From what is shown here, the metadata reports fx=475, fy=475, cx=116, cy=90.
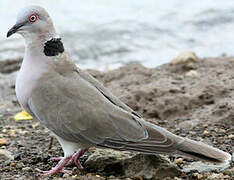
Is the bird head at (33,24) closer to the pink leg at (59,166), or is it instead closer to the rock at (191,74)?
the pink leg at (59,166)

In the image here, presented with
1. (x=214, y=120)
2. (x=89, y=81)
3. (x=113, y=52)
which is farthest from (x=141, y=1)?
(x=89, y=81)

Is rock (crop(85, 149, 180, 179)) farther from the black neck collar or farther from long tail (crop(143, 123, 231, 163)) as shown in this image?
the black neck collar

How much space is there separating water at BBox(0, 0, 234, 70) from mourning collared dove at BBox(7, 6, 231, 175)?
6028 millimetres

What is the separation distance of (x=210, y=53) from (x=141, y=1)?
611cm

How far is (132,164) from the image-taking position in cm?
407

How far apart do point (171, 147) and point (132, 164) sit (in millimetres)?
440

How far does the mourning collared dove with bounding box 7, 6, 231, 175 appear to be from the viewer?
382 cm

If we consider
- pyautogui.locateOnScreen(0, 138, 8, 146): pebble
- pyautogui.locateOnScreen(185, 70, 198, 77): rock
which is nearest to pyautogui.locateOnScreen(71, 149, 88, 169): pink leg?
pyautogui.locateOnScreen(0, 138, 8, 146): pebble

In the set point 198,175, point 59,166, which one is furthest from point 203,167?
point 59,166

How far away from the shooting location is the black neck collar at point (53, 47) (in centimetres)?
413

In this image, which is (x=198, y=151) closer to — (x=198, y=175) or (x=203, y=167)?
(x=198, y=175)

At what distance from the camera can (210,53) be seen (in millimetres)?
10711

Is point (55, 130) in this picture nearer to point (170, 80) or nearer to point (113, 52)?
point (170, 80)

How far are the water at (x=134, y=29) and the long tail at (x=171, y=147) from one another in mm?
6345
